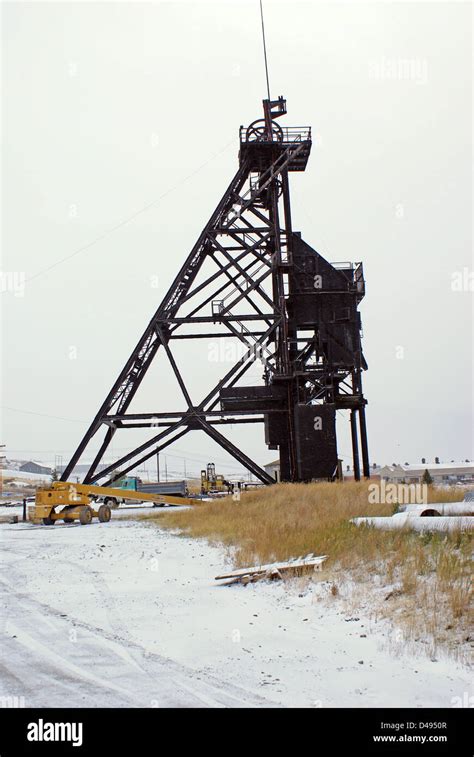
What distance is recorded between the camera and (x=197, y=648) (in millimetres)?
5246

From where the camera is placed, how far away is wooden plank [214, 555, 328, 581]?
306 inches

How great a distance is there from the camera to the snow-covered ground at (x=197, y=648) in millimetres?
4129

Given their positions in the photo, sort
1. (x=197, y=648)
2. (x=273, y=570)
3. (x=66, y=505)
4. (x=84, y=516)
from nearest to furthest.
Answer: (x=197, y=648), (x=273, y=570), (x=84, y=516), (x=66, y=505)

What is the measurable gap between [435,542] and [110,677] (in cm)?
422

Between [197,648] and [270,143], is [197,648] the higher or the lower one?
the lower one

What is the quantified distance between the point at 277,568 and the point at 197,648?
2801 millimetres

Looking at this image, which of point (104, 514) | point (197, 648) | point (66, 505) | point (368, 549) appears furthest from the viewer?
point (66, 505)

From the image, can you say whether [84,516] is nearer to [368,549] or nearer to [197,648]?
[368,549]

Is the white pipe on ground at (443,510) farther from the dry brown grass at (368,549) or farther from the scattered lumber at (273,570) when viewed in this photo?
the scattered lumber at (273,570)

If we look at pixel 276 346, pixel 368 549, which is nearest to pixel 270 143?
pixel 276 346

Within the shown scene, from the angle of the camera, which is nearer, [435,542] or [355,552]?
[435,542]
